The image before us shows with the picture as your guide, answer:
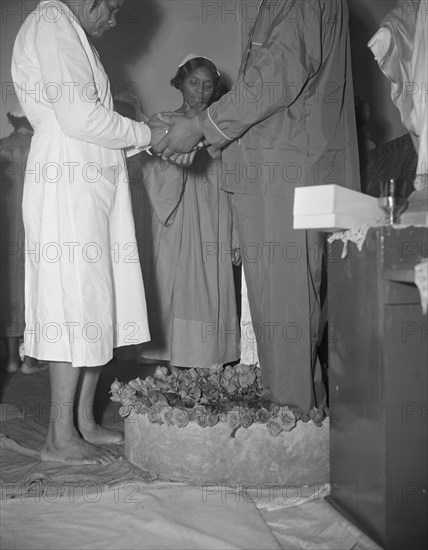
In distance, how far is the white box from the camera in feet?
5.37

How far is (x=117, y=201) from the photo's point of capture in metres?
2.35

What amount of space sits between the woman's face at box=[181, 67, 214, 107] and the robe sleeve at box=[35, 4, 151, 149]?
140 centimetres

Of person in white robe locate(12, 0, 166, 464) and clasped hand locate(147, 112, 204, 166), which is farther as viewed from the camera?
clasped hand locate(147, 112, 204, 166)

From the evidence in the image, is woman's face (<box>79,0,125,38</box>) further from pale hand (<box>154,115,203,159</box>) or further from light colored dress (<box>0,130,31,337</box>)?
light colored dress (<box>0,130,31,337</box>)

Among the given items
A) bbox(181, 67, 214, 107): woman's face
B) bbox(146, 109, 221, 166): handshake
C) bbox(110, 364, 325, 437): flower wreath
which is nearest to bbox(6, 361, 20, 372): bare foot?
bbox(181, 67, 214, 107): woman's face

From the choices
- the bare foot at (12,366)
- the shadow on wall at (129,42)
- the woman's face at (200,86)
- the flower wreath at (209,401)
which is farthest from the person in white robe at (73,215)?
the shadow on wall at (129,42)

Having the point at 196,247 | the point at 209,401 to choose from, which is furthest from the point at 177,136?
the point at 209,401

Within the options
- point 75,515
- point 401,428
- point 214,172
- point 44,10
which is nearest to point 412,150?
point 214,172

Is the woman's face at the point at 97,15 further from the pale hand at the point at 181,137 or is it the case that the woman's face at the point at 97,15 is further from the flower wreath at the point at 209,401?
the flower wreath at the point at 209,401

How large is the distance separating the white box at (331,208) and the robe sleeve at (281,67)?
0.65m

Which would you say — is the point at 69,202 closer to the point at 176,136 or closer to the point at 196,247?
the point at 176,136

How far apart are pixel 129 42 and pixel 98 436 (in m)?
3.92

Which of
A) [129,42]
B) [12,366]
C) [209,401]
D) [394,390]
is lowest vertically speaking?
[12,366]

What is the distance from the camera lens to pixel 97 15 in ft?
7.69
